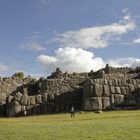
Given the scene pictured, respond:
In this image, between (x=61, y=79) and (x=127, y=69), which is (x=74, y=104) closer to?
(x=61, y=79)

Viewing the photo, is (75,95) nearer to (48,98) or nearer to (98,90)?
(48,98)

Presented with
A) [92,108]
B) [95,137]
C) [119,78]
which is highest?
[119,78]

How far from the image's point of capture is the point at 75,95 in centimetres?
3966

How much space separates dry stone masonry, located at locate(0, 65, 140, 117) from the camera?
3756 cm

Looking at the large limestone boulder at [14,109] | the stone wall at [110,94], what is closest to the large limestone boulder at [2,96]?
the large limestone boulder at [14,109]

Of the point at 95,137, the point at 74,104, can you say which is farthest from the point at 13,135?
the point at 74,104

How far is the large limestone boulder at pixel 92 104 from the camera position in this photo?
1435 inches

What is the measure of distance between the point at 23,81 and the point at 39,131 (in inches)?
1055

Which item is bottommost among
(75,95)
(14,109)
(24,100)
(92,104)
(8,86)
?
(14,109)

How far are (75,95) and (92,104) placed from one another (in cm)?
340

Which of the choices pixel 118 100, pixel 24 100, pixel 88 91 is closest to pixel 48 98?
pixel 24 100

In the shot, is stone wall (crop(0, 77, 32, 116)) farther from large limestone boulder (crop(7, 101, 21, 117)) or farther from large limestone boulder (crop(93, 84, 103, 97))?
large limestone boulder (crop(93, 84, 103, 97))

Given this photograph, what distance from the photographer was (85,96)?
3778cm

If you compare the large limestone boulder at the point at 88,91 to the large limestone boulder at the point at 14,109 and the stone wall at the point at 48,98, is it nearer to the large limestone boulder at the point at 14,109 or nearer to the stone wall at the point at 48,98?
the stone wall at the point at 48,98
